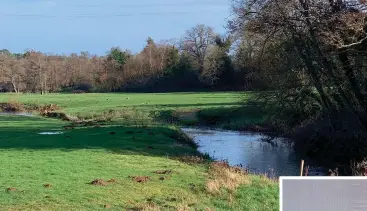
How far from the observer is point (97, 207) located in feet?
41.8

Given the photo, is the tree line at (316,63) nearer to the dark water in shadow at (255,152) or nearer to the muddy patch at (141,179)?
the dark water in shadow at (255,152)

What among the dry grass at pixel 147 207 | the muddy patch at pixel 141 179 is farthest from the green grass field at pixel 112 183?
the muddy patch at pixel 141 179

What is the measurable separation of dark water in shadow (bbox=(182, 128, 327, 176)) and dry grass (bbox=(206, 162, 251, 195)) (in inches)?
203

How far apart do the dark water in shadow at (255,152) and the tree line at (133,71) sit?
229ft

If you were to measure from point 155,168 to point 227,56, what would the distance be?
91.8 m

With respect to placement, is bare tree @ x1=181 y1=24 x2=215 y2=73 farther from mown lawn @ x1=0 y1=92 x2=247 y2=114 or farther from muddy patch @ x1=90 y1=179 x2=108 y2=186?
muddy patch @ x1=90 y1=179 x2=108 y2=186

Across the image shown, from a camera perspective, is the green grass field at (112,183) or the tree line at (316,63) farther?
the tree line at (316,63)

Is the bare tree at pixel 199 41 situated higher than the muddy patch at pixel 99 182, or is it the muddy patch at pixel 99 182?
the bare tree at pixel 199 41

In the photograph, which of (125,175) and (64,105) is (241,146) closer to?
(125,175)

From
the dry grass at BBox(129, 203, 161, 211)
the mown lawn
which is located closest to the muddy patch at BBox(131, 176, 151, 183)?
the dry grass at BBox(129, 203, 161, 211)

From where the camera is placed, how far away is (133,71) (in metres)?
129

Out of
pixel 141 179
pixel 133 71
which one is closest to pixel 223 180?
pixel 141 179

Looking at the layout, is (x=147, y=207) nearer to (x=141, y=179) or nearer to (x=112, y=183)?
(x=112, y=183)

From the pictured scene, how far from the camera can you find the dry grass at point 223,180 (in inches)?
612
